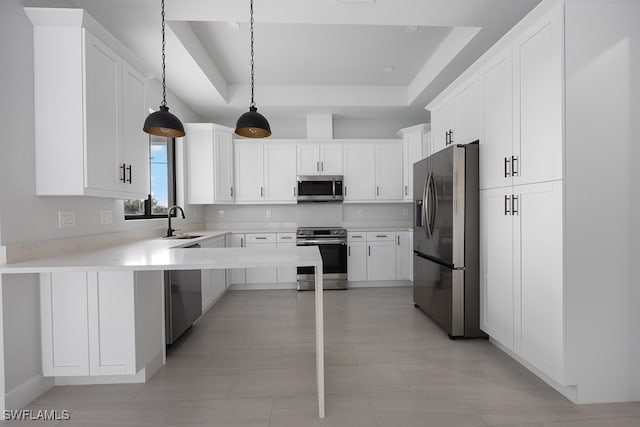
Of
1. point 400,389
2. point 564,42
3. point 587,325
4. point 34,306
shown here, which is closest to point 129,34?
point 34,306

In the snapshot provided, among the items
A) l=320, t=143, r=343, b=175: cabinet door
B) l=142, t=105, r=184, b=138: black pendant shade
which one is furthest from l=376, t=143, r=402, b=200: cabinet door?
l=142, t=105, r=184, b=138: black pendant shade

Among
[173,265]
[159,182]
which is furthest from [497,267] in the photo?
[159,182]

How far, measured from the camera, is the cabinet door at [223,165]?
4637 millimetres

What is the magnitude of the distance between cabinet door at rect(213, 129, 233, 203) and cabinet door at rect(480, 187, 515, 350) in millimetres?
Result: 3530

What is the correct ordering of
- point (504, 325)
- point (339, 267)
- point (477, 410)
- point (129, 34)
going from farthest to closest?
point (339, 267) → point (129, 34) → point (504, 325) → point (477, 410)

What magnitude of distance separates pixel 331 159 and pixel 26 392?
13.8 ft

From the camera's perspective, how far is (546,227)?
202 centimetres

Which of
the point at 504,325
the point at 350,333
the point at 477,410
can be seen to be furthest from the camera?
the point at 350,333

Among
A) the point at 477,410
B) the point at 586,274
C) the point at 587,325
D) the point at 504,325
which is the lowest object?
the point at 477,410

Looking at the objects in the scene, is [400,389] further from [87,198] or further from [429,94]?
[429,94]

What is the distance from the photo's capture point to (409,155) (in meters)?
5.01

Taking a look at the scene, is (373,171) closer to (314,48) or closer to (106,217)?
(314,48)

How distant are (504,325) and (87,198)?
3.46 m

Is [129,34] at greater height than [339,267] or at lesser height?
greater
